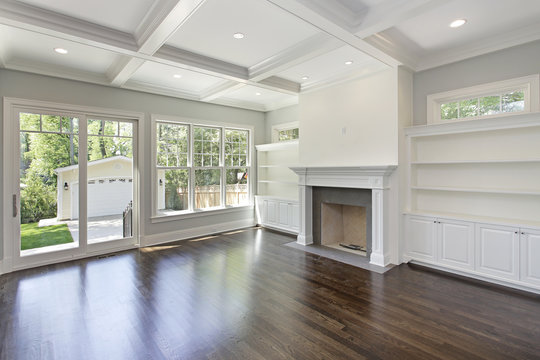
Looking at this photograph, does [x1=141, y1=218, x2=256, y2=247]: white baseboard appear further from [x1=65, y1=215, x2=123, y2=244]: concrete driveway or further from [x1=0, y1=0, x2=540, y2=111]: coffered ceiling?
[x1=0, y1=0, x2=540, y2=111]: coffered ceiling

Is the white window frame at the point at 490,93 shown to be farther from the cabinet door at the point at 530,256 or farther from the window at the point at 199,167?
the window at the point at 199,167

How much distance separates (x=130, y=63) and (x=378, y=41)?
3.15 m

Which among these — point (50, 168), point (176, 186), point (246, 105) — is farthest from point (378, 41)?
point (50, 168)

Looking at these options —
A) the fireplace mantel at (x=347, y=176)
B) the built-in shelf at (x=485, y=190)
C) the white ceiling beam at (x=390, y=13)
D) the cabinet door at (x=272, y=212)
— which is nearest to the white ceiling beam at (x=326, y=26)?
the white ceiling beam at (x=390, y=13)

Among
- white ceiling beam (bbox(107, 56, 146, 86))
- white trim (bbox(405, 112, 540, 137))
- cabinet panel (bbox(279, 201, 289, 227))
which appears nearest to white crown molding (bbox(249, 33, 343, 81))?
white ceiling beam (bbox(107, 56, 146, 86))

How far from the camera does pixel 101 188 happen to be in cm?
469

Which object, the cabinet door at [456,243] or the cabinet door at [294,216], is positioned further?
the cabinet door at [294,216]

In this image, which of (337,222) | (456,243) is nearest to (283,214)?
(337,222)

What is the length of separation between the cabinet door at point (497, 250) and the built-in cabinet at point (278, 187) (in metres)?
3.07

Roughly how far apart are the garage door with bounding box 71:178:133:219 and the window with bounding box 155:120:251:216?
54 cm

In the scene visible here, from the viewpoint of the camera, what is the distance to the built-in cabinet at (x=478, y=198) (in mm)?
3188

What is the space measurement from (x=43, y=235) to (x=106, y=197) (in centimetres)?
99

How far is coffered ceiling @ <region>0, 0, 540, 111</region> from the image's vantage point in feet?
8.69

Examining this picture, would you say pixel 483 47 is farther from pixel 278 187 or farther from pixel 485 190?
pixel 278 187
